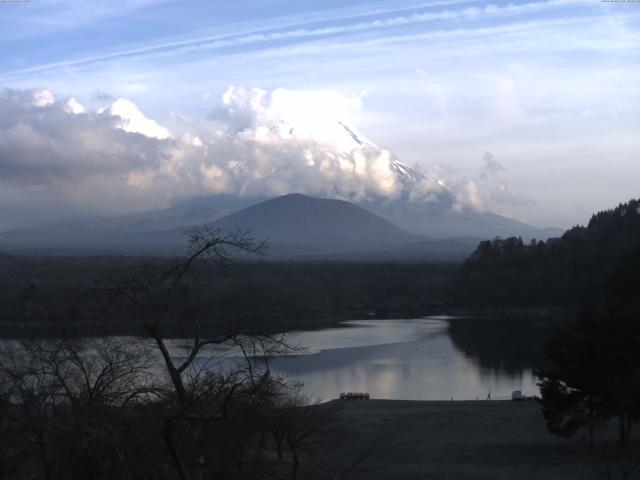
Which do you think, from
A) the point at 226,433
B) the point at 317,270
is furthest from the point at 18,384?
the point at 317,270

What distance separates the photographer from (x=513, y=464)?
13.5 metres

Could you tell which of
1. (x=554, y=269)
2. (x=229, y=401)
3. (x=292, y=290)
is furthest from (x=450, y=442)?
(x=554, y=269)

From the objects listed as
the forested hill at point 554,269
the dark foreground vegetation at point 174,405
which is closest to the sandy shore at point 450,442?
the dark foreground vegetation at point 174,405

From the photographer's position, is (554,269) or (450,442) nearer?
(450,442)

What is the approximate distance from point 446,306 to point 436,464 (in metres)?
43.1

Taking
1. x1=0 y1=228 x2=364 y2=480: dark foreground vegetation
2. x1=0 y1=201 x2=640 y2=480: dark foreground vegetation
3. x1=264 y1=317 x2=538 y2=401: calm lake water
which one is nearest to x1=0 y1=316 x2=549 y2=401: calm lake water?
x1=264 y1=317 x2=538 y2=401: calm lake water

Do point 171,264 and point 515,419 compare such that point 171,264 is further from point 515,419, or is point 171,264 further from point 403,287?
point 403,287

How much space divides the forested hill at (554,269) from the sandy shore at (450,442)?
88.8 feet

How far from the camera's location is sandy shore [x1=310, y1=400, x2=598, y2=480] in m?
12.9

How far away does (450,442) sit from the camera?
16.5 metres

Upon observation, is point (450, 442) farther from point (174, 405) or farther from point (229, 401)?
point (174, 405)

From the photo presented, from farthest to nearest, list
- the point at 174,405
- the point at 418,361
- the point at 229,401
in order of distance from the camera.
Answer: the point at 418,361
the point at 229,401
the point at 174,405

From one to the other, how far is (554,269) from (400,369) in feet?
87.6

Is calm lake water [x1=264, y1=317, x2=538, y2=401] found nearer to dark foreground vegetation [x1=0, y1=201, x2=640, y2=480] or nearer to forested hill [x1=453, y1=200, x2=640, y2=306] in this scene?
dark foreground vegetation [x1=0, y1=201, x2=640, y2=480]
